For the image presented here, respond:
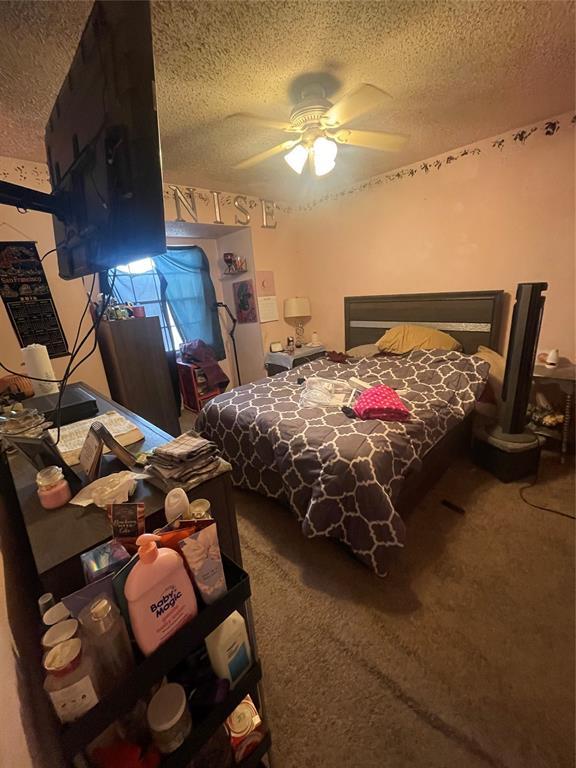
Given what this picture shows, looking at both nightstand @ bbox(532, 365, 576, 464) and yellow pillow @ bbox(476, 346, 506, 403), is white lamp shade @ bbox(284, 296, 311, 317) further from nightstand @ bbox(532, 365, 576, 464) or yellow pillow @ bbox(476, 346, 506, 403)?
nightstand @ bbox(532, 365, 576, 464)

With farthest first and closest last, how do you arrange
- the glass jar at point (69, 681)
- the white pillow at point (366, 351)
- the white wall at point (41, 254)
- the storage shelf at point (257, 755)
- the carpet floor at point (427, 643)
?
the white pillow at point (366, 351) < the white wall at point (41, 254) < the carpet floor at point (427, 643) < the storage shelf at point (257, 755) < the glass jar at point (69, 681)

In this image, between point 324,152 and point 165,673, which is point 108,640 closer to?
point 165,673

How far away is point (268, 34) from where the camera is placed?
53.1 inches

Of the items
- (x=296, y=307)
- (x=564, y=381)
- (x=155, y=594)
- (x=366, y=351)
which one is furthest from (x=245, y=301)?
(x=155, y=594)

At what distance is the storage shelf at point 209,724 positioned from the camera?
66cm

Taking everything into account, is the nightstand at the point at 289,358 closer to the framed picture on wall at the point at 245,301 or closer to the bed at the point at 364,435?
the framed picture on wall at the point at 245,301

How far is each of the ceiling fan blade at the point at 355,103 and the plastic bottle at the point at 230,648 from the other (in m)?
2.05

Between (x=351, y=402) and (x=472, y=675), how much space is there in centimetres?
141

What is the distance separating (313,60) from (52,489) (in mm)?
2110

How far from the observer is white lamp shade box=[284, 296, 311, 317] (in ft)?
13.1

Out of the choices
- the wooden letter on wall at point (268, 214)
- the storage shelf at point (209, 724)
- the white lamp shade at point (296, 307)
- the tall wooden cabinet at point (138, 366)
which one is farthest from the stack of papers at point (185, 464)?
the wooden letter on wall at point (268, 214)

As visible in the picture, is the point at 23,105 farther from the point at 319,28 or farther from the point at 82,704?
the point at 82,704

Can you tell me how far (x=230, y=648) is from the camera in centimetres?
75

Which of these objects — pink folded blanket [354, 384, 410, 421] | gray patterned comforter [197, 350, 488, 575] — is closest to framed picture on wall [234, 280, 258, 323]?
gray patterned comforter [197, 350, 488, 575]
